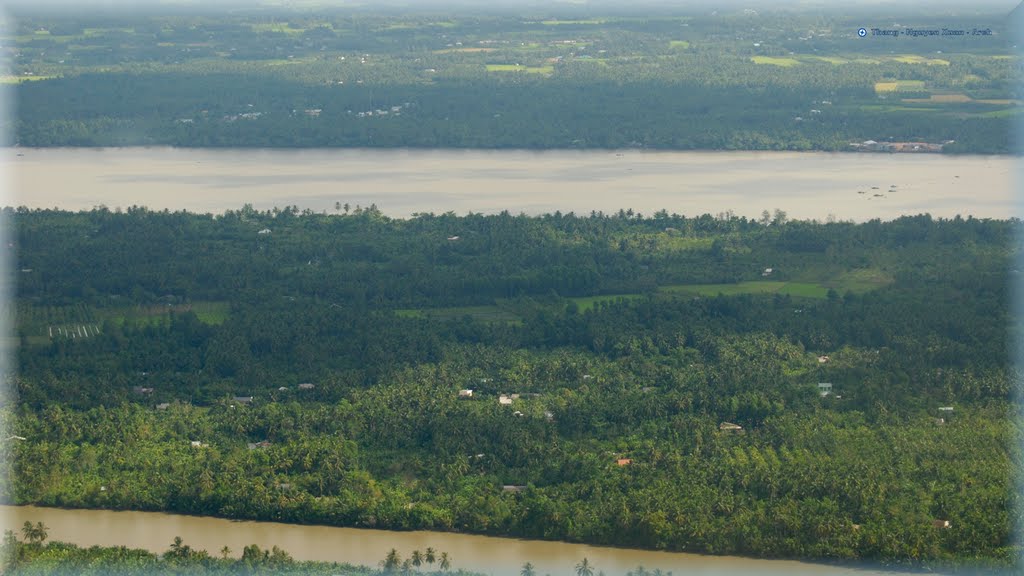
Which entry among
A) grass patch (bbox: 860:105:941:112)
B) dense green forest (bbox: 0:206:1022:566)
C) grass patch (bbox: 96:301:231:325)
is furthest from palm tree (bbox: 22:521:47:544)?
grass patch (bbox: 860:105:941:112)

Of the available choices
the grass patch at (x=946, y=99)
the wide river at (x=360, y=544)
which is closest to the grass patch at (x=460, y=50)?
the grass patch at (x=946, y=99)

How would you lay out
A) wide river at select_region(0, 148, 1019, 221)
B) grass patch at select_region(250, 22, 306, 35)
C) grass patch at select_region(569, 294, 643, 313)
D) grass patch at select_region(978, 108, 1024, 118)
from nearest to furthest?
grass patch at select_region(569, 294, 643, 313) → wide river at select_region(0, 148, 1019, 221) → grass patch at select_region(978, 108, 1024, 118) → grass patch at select_region(250, 22, 306, 35)

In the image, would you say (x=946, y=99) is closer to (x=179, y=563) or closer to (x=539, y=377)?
(x=539, y=377)

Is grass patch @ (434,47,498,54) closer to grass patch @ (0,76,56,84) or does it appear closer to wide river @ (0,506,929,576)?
grass patch @ (0,76,56,84)

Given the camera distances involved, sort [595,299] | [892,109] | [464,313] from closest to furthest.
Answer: [464,313]
[595,299]
[892,109]

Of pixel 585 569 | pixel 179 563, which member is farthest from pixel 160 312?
pixel 585 569

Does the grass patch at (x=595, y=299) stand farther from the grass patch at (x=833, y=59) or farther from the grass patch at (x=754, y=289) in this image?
the grass patch at (x=833, y=59)

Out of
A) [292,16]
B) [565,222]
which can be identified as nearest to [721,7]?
[292,16]
